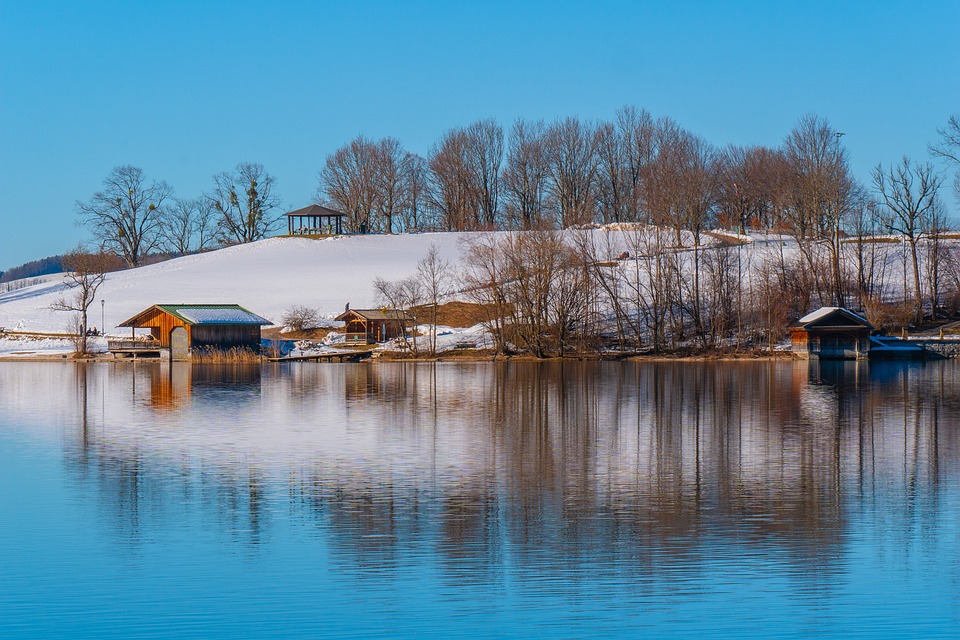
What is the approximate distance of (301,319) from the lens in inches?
3115

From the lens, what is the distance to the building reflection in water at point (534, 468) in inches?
570

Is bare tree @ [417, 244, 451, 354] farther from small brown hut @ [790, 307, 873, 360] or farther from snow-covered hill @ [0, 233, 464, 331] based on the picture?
small brown hut @ [790, 307, 873, 360]

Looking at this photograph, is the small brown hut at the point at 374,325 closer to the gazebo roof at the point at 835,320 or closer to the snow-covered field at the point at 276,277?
the snow-covered field at the point at 276,277

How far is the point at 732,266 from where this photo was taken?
7800 cm

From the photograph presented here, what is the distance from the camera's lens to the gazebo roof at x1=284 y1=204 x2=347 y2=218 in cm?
12050

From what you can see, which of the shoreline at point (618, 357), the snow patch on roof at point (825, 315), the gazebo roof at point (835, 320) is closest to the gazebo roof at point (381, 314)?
the shoreline at point (618, 357)

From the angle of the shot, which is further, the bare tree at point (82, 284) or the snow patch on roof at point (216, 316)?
the bare tree at point (82, 284)

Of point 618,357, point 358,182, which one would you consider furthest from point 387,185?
point 618,357

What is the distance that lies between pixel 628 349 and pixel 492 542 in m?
56.1

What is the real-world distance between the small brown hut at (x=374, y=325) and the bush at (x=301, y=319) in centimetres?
374

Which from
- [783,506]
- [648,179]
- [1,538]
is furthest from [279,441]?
[648,179]

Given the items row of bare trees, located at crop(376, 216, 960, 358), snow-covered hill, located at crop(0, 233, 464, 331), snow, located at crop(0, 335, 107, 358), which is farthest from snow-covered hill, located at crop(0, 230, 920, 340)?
snow, located at crop(0, 335, 107, 358)

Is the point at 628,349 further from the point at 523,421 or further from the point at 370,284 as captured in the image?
the point at 523,421

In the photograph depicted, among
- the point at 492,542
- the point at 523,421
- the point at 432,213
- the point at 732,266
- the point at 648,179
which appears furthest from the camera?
the point at 432,213
